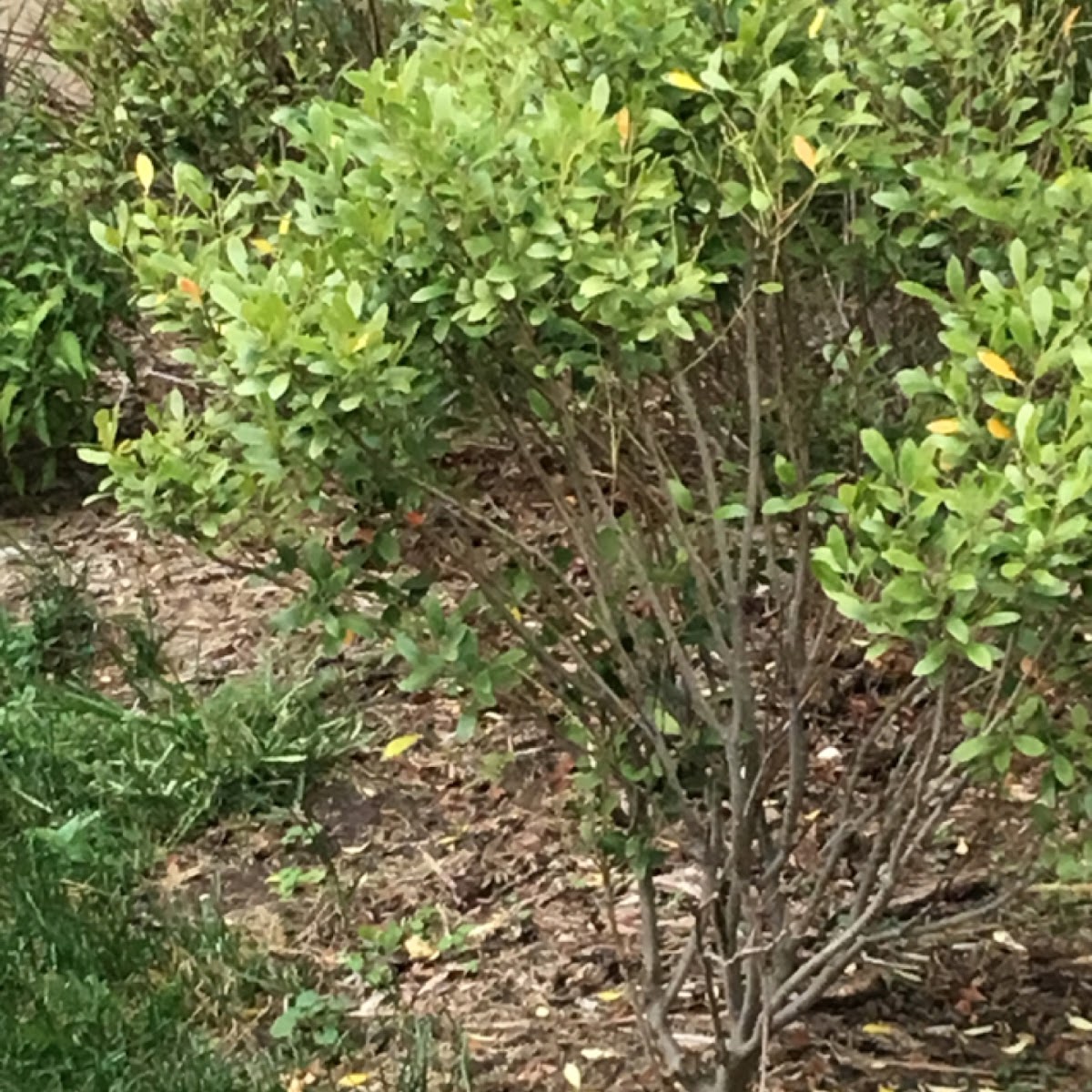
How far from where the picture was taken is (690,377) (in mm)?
2561

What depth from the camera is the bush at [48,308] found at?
4.86 m

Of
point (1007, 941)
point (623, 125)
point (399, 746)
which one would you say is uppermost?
point (623, 125)

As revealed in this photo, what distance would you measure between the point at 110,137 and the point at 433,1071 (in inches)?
123

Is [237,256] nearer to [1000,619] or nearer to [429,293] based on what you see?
[429,293]

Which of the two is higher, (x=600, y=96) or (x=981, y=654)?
(x=600, y=96)

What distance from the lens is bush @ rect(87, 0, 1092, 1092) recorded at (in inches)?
76.3

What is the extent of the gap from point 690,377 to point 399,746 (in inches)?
60.9

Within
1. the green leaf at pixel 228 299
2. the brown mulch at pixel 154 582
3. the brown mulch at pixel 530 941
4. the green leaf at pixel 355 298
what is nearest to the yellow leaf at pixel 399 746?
the brown mulch at pixel 530 941

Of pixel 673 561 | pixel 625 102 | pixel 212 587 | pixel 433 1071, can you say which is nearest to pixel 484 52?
pixel 625 102

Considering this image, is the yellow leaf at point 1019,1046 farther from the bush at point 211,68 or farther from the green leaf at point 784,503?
the bush at point 211,68

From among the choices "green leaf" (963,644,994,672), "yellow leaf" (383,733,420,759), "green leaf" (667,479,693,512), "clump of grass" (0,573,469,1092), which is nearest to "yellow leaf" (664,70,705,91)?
"green leaf" (667,479,693,512)

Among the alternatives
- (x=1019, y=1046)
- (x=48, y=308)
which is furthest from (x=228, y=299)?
(x=48, y=308)

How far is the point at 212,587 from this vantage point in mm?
4691

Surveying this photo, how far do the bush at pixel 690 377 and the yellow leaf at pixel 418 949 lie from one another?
2.00 ft
